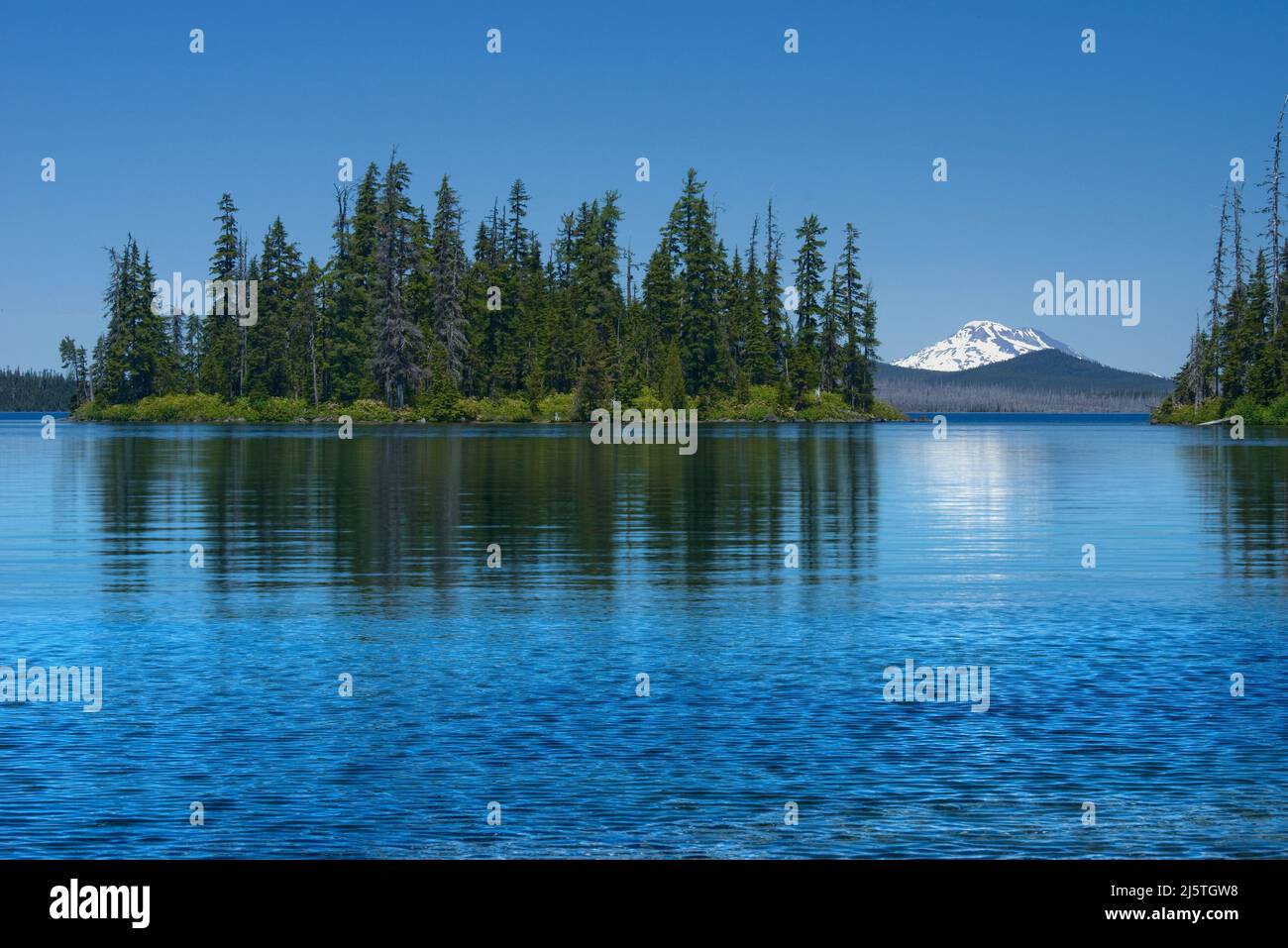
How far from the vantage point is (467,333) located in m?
162

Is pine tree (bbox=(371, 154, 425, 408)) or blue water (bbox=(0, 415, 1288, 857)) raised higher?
pine tree (bbox=(371, 154, 425, 408))

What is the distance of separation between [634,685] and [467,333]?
488ft

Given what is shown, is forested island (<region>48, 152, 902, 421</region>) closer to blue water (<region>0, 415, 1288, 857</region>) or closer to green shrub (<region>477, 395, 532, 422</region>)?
green shrub (<region>477, 395, 532, 422</region>)

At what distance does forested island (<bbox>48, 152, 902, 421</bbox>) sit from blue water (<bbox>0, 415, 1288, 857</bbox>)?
117m

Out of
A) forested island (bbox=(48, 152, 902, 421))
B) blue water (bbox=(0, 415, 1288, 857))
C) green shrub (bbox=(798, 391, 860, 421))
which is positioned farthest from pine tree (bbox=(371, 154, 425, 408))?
blue water (bbox=(0, 415, 1288, 857))

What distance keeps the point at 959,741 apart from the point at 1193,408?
5819 inches

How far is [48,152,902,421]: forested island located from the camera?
156 m

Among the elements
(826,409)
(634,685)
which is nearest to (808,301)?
(826,409)

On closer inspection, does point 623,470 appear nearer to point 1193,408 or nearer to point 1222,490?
point 1222,490

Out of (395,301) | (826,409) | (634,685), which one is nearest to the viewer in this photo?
(634,685)

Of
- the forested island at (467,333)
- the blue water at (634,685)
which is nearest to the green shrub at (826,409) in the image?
the forested island at (467,333)

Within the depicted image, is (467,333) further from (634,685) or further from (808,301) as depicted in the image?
(634,685)

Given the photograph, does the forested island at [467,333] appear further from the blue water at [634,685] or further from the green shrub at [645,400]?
the blue water at [634,685]
